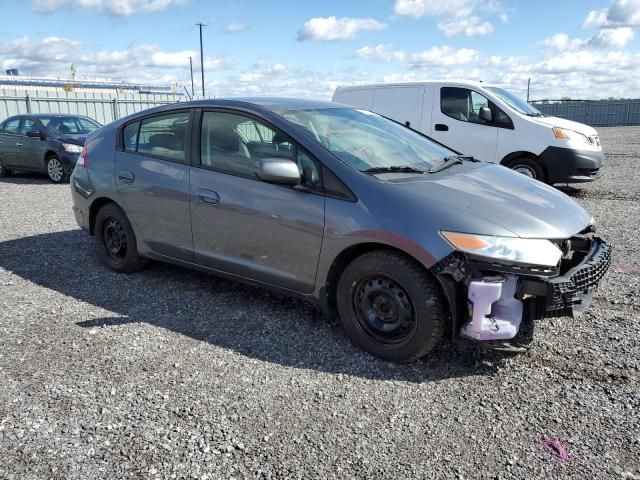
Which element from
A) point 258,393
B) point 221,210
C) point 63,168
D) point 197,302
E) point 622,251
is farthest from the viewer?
point 63,168

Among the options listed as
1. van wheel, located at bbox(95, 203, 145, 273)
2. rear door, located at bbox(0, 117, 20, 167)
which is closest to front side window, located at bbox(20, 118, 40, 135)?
rear door, located at bbox(0, 117, 20, 167)

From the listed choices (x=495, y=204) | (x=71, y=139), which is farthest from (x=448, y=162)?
(x=71, y=139)

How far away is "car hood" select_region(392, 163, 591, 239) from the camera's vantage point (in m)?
2.95

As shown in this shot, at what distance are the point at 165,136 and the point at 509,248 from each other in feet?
9.63

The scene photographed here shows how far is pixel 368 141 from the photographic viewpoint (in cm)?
384

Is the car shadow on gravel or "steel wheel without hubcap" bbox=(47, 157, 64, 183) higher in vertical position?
"steel wheel without hubcap" bbox=(47, 157, 64, 183)

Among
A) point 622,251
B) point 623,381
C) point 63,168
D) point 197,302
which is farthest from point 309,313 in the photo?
point 63,168

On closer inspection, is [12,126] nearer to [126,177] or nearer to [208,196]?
[126,177]

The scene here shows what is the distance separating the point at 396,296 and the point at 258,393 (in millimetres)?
980

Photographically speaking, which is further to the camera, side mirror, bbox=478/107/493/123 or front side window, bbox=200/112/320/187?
side mirror, bbox=478/107/493/123

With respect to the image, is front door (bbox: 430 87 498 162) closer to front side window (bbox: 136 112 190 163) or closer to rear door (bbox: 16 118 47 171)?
front side window (bbox: 136 112 190 163)

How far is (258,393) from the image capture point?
2965 millimetres

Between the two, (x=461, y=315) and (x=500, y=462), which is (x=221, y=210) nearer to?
(x=461, y=315)

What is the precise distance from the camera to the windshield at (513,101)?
8.95m
